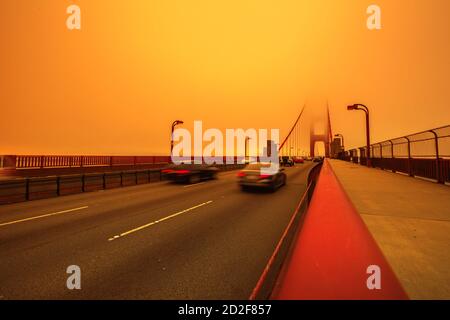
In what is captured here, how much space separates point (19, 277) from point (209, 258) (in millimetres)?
2786

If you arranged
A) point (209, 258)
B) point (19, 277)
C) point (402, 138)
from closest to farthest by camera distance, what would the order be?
point (19, 277) → point (209, 258) → point (402, 138)

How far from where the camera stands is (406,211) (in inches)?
178

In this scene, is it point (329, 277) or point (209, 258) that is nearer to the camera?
point (329, 277)

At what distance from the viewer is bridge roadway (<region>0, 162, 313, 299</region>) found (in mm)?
2920

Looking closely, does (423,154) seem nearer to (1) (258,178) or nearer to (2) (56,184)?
(1) (258,178)

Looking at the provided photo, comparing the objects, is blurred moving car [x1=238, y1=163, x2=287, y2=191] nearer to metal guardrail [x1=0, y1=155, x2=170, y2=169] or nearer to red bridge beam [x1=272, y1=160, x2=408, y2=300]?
red bridge beam [x1=272, y1=160, x2=408, y2=300]

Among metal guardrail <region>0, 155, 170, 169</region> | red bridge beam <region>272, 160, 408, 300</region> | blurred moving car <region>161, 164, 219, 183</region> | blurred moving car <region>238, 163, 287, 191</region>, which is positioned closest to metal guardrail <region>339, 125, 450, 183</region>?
blurred moving car <region>238, 163, 287, 191</region>

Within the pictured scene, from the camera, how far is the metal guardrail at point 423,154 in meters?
9.26

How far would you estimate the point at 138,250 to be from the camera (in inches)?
163

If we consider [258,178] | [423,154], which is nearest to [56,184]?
[258,178]

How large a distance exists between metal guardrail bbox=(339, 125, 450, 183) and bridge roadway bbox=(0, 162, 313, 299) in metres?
7.28
